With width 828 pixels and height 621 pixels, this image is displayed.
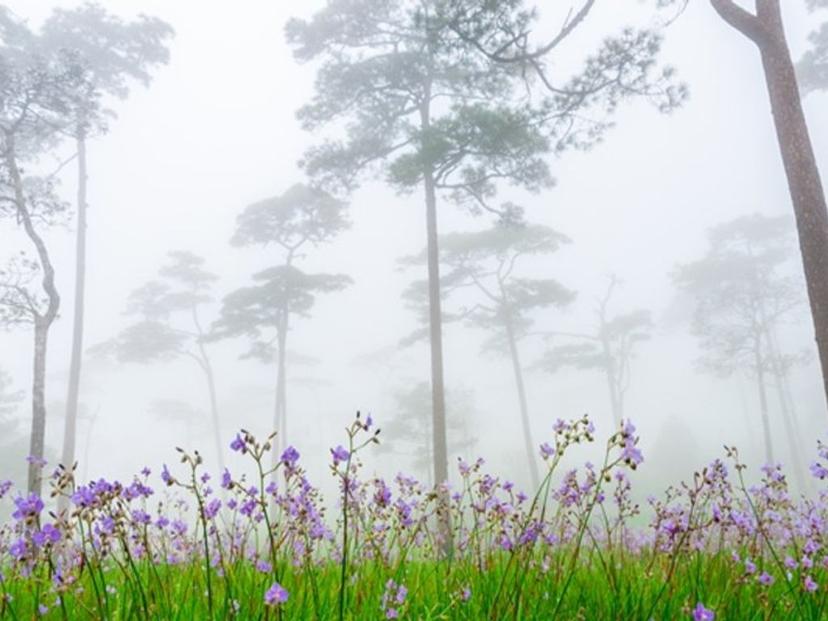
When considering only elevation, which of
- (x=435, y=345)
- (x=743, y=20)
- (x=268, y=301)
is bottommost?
(x=435, y=345)

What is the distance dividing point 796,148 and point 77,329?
18.9 meters

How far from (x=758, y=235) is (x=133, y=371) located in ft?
358

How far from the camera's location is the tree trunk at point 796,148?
19.2 ft

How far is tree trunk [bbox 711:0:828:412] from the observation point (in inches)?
230

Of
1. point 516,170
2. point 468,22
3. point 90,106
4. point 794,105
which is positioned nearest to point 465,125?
point 516,170

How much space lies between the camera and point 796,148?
623 centimetres

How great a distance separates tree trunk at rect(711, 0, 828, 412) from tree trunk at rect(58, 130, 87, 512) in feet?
51.6

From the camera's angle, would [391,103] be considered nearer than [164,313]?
Yes

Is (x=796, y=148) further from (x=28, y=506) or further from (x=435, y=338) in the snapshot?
(x=435, y=338)

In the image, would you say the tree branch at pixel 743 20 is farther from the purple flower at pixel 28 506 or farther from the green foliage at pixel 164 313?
the green foliage at pixel 164 313

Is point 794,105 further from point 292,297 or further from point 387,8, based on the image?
point 292,297

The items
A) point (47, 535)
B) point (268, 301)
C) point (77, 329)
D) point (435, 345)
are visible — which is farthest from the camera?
point (268, 301)

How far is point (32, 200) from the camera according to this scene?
1246 cm

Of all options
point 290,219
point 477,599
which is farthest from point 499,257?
point 477,599
